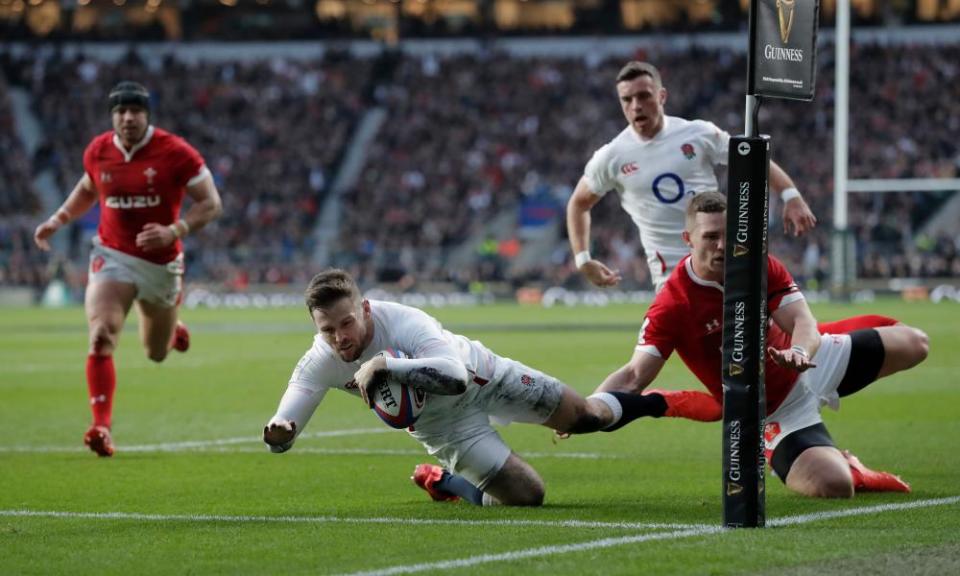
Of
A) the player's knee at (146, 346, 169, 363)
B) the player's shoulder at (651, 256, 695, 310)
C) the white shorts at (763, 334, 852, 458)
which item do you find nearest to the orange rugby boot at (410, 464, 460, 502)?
the player's shoulder at (651, 256, 695, 310)

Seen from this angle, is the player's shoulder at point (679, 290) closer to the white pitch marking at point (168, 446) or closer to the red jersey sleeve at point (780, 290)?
the red jersey sleeve at point (780, 290)

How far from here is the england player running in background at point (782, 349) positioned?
830cm

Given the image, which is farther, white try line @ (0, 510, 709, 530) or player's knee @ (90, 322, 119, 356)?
player's knee @ (90, 322, 119, 356)

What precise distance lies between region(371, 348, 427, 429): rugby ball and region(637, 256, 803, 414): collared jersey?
1.75 metres

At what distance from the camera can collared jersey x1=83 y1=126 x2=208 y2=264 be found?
12250mm

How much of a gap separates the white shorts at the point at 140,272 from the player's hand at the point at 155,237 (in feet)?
1.84

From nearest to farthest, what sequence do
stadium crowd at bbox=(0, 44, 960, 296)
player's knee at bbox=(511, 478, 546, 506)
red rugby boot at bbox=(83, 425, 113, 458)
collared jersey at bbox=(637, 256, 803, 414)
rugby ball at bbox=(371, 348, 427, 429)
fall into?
rugby ball at bbox=(371, 348, 427, 429)
player's knee at bbox=(511, 478, 546, 506)
collared jersey at bbox=(637, 256, 803, 414)
red rugby boot at bbox=(83, 425, 113, 458)
stadium crowd at bbox=(0, 44, 960, 296)

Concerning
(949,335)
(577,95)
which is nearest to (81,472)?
(949,335)

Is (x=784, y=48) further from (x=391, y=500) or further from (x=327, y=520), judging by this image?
(x=391, y=500)

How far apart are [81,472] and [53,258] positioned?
41.8m

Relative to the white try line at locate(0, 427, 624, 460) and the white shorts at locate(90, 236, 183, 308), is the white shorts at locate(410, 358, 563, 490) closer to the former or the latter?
the white try line at locate(0, 427, 624, 460)

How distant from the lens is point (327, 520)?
7.80 metres

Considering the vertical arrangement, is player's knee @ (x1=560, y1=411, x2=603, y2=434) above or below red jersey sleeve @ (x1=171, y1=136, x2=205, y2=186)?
below

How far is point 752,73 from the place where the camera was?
681 centimetres
